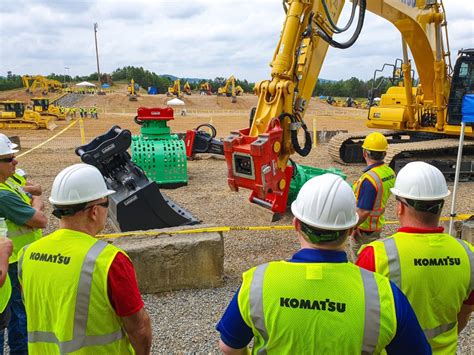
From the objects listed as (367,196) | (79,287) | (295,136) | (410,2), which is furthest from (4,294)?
(410,2)

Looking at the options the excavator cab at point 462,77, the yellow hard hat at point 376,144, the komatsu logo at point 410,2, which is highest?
the komatsu logo at point 410,2

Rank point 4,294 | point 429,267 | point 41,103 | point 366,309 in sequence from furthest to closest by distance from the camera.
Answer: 1. point 41,103
2. point 4,294
3. point 429,267
4. point 366,309

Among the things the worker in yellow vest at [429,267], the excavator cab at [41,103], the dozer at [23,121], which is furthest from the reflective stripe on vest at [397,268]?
the excavator cab at [41,103]

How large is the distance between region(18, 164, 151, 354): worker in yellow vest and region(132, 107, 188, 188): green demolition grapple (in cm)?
786

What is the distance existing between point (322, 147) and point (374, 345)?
17.0m

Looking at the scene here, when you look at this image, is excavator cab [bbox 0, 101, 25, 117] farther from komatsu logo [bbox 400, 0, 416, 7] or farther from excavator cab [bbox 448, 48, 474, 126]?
excavator cab [bbox 448, 48, 474, 126]

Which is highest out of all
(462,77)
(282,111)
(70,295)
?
(462,77)

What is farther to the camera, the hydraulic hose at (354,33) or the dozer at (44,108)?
the dozer at (44,108)

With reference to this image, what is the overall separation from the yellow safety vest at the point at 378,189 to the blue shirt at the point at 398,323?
279 centimetres

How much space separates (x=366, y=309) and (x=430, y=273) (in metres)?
0.78

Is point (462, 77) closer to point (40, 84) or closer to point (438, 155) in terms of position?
point (438, 155)

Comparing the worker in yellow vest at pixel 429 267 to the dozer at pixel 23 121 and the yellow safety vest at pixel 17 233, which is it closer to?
the yellow safety vest at pixel 17 233

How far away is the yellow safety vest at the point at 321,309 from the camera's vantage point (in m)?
1.57

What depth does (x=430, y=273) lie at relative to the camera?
7.11 ft
